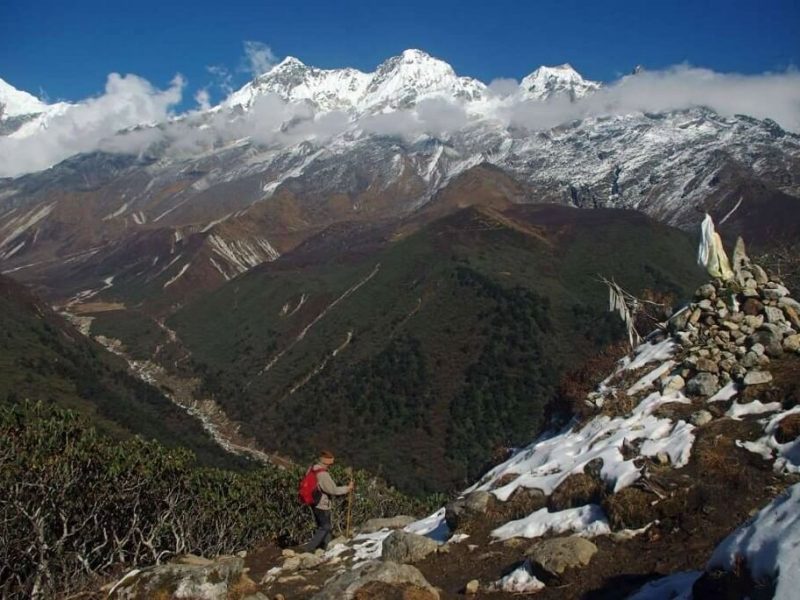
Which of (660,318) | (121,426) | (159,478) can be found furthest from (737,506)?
(121,426)

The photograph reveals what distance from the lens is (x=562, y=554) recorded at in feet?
42.3

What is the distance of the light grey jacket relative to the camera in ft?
56.0

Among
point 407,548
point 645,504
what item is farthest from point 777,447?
point 407,548

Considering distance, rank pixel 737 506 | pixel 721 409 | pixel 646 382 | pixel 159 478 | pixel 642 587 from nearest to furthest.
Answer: pixel 642 587, pixel 737 506, pixel 721 409, pixel 646 382, pixel 159 478

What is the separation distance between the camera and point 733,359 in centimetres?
2031

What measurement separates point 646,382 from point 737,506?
29.7ft

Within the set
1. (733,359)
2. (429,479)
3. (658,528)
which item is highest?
(733,359)

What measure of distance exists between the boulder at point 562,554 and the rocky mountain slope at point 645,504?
0.11 ft

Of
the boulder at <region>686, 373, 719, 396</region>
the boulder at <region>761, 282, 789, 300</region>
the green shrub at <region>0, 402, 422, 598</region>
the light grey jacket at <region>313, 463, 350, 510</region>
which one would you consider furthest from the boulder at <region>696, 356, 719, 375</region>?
the green shrub at <region>0, 402, 422, 598</region>

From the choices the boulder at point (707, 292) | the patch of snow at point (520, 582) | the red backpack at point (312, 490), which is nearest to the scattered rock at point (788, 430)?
the patch of snow at point (520, 582)

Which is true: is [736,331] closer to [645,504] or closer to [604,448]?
[604,448]

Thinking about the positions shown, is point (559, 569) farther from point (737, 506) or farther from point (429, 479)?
point (429, 479)

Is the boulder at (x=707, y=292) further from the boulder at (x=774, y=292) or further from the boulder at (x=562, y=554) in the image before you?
the boulder at (x=562, y=554)

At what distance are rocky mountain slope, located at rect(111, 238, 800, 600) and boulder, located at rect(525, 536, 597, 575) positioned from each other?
3 centimetres
